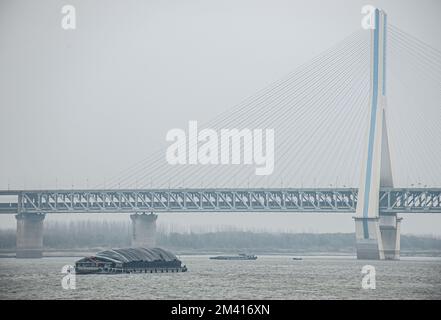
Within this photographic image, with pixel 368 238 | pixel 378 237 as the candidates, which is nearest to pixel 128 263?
pixel 368 238

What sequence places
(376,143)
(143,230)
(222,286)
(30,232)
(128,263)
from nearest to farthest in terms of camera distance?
(222,286) → (128,263) → (376,143) → (143,230) → (30,232)

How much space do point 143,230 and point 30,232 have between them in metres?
18.9

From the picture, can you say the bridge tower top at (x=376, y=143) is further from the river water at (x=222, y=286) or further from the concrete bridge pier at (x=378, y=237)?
the river water at (x=222, y=286)

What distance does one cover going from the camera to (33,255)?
563 feet

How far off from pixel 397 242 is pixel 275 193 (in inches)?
880

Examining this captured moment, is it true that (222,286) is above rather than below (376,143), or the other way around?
below

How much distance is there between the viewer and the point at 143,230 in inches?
6890

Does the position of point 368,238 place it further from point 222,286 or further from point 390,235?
point 222,286

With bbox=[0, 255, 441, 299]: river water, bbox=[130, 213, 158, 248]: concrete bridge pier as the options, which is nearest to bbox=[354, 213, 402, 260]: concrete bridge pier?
bbox=[0, 255, 441, 299]: river water

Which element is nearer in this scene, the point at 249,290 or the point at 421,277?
the point at 249,290

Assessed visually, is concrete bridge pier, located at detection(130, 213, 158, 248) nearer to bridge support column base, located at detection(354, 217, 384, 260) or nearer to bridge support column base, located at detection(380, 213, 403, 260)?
bridge support column base, located at detection(380, 213, 403, 260)

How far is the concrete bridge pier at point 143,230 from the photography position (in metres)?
175
